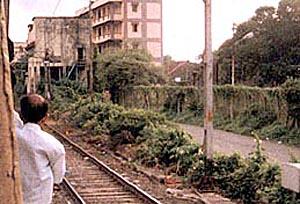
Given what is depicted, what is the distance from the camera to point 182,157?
50.8 ft

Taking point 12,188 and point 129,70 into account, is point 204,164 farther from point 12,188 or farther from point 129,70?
point 129,70

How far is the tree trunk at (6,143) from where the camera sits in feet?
8.62

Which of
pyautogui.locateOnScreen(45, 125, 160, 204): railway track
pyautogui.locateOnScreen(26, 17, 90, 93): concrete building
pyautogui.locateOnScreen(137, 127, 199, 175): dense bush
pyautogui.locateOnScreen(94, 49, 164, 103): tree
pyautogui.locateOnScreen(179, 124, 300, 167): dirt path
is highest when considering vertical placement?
pyautogui.locateOnScreen(26, 17, 90, 93): concrete building

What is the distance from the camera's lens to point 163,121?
2200cm

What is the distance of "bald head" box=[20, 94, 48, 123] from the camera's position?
4.27 meters

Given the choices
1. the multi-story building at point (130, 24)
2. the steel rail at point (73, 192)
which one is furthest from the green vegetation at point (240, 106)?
the multi-story building at point (130, 24)

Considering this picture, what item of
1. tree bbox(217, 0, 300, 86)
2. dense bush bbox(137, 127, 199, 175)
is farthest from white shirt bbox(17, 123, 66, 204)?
tree bbox(217, 0, 300, 86)

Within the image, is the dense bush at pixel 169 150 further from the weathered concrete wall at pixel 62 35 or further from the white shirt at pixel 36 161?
the weathered concrete wall at pixel 62 35

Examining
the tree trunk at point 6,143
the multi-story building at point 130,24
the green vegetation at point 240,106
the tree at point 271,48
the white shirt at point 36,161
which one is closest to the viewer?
the tree trunk at point 6,143

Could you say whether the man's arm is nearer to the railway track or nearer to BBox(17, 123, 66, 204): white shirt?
BBox(17, 123, 66, 204): white shirt

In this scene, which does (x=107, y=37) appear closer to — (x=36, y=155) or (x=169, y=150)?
(x=169, y=150)

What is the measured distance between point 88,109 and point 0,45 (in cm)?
2819

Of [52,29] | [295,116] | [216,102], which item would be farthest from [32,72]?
[295,116]

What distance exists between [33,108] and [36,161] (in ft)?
1.05
